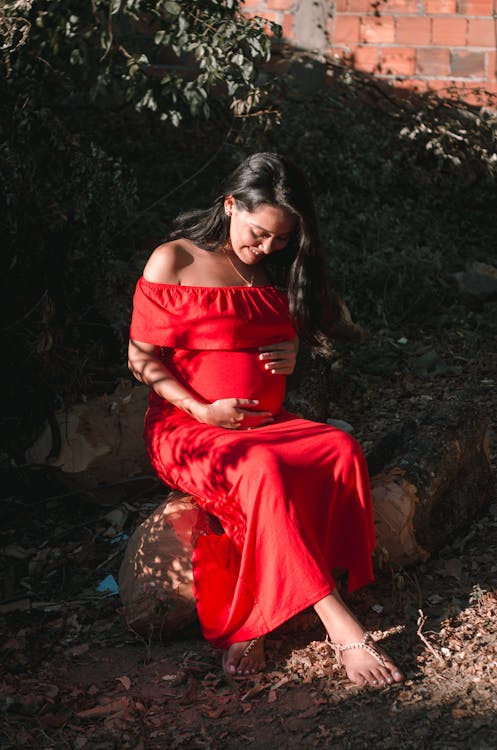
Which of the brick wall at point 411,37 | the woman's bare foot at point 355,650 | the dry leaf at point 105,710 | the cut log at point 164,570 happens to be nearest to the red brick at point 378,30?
the brick wall at point 411,37

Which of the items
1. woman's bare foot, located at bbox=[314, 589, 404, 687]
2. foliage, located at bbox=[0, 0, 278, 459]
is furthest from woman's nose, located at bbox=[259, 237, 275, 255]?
woman's bare foot, located at bbox=[314, 589, 404, 687]

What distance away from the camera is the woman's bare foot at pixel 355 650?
110 inches

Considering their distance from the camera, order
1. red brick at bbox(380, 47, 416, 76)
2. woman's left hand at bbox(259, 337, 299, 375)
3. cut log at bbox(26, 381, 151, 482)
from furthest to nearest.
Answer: red brick at bbox(380, 47, 416, 76) → cut log at bbox(26, 381, 151, 482) → woman's left hand at bbox(259, 337, 299, 375)

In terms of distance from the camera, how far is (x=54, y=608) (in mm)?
3447

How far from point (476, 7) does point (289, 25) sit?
1.35 metres

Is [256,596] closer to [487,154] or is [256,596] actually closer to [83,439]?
[83,439]

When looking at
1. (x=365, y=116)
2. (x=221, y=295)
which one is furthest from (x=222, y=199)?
(x=365, y=116)

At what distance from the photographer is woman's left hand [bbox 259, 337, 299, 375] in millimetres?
3398

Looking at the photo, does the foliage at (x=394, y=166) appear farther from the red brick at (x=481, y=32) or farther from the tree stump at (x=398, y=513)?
the tree stump at (x=398, y=513)

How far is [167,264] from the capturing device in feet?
11.0

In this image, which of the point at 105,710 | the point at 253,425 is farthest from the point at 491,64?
the point at 105,710

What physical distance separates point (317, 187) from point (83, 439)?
307 cm

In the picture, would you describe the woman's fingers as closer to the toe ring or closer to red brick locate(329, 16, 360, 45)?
the toe ring

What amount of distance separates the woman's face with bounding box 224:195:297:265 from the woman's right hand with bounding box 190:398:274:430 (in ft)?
1.86
